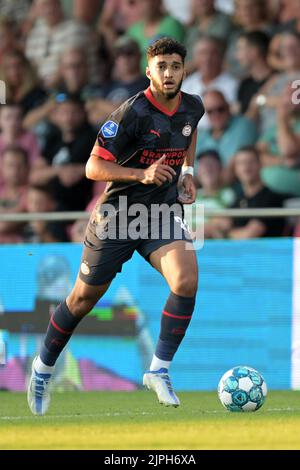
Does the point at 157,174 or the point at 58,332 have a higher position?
the point at 157,174

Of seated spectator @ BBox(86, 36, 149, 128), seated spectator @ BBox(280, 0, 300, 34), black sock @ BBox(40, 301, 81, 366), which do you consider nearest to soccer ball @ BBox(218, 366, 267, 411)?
black sock @ BBox(40, 301, 81, 366)

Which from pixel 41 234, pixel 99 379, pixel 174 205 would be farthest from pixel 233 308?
pixel 174 205

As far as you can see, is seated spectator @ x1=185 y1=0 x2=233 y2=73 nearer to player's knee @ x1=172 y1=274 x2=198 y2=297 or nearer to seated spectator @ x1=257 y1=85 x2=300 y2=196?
seated spectator @ x1=257 y1=85 x2=300 y2=196

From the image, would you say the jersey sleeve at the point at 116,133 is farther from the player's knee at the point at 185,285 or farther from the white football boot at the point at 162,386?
the white football boot at the point at 162,386

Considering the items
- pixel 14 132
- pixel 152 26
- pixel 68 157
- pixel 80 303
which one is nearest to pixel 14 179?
pixel 68 157

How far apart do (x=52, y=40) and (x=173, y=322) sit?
23.9ft

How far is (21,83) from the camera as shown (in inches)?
542

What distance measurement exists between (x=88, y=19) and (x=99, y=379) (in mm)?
5241

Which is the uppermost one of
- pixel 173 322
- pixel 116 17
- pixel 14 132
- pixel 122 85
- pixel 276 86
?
pixel 116 17

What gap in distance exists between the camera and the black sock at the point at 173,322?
7.29m

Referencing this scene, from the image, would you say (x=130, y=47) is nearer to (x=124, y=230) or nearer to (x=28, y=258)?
(x=28, y=258)

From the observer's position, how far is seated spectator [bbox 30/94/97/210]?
12195 millimetres

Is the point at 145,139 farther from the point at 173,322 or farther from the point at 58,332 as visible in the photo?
the point at 58,332

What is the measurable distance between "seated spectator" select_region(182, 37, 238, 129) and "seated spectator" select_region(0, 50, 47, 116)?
7.33 ft
